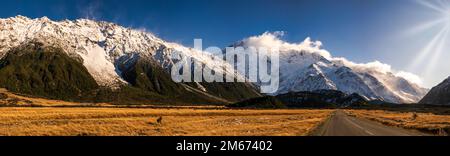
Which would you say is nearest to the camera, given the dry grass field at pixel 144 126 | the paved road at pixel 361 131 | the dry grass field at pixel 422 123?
the paved road at pixel 361 131

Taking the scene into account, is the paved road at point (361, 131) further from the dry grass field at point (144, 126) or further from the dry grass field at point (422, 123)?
the dry grass field at point (422, 123)

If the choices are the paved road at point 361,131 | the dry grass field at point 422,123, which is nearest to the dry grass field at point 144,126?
the paved road at point 361,131

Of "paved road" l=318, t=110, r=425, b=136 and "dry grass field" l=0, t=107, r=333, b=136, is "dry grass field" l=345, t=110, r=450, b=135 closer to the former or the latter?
"paved road" l=318, t=110, r=425, b=136

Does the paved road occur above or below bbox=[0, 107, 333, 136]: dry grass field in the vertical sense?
below

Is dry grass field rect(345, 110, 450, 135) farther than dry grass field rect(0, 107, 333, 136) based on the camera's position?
Yes

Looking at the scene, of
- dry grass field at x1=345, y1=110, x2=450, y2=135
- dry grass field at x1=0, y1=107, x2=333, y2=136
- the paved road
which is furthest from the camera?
dry grass field at x1=345, y1=110, x2=450, y2=135

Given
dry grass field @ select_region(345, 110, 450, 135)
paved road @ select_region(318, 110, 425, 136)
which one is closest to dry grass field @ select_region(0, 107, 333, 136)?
paved road @ select_region(318, 110, 425, 136)

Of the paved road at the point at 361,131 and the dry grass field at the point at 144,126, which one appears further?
the dry grass field at the point at 144,126

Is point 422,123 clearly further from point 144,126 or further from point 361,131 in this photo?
point 144,126

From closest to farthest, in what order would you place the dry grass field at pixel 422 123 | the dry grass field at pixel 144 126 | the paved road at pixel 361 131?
the paved road at pixel 361 131 → the dry grass field at pixel 144 126 → the dry grass field at pixel 422 123

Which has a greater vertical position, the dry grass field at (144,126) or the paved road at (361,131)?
the dry grass field at (144,126)
